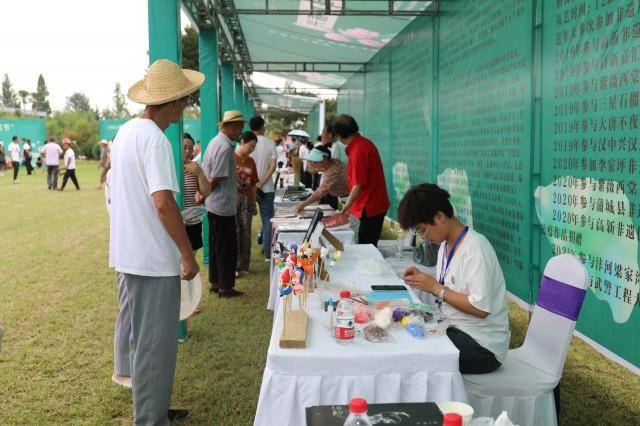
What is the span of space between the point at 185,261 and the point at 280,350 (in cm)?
70

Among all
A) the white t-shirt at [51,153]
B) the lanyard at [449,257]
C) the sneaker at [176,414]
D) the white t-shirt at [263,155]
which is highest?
the white t-shirt at [51,153]

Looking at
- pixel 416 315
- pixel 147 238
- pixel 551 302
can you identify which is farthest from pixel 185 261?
pixel 551 302

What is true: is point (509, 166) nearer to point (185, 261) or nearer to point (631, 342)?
point (631, 342)

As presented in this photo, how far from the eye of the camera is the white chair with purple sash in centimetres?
221

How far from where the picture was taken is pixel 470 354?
2.19 meters

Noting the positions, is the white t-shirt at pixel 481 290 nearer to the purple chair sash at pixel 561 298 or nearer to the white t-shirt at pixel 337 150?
the purple chair sash at pixel 561 298

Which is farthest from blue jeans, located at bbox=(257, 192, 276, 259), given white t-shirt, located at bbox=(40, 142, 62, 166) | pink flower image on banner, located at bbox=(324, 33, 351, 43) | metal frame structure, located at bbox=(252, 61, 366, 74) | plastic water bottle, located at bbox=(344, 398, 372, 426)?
white t-shirt, located at bbox=(40, 142, 62, 166)

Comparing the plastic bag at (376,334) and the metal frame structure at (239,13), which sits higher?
the metal frame structure at (239,13)

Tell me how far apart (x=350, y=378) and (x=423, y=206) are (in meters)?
0.75

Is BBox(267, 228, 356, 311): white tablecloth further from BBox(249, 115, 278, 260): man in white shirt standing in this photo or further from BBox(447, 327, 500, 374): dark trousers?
BBox(249, 115, 278, 260): man in white shirt standing

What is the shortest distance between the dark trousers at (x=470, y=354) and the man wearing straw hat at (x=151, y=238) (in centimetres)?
109

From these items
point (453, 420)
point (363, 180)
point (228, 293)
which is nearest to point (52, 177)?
point (228, 293)

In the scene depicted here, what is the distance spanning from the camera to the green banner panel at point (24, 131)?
26.6 meters

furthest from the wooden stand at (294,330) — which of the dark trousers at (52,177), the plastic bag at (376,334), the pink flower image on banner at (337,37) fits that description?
the dark trousers at (52,177)
